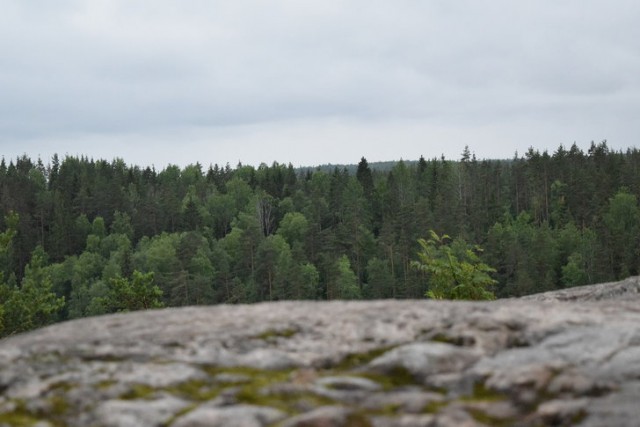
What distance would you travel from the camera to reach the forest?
122 m

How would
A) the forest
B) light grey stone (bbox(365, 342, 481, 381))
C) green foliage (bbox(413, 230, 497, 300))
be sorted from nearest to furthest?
1. light grey stone (bbox(365, 342, 481, 381))
2. green foliage (bbox(413, 230, 497, 300))
3. the forest

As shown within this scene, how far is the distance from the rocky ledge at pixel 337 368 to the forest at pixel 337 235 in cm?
7657

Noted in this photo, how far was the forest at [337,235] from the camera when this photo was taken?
122m

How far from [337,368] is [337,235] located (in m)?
145

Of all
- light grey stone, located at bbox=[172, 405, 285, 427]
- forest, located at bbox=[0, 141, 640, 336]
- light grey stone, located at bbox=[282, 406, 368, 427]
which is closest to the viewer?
light grey stone, located at bbox=[282, 406, 368, 427]

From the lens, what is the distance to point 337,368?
617 cm

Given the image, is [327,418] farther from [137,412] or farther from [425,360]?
[137,412]

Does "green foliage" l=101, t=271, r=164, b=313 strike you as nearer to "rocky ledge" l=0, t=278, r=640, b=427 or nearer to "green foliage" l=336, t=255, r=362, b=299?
"rocky ledge" l=0, t=278, r=640, b=427

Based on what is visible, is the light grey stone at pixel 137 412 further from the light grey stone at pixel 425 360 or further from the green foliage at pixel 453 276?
the green foliage at pixel 453 276

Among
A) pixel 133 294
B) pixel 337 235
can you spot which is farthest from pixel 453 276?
pixel 337 235

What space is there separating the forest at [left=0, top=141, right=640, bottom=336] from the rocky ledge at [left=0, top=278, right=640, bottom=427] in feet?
251

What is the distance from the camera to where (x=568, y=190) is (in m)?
165

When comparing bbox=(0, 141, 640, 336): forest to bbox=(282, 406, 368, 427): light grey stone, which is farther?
bbox=(0, 141, 640, 336): forest

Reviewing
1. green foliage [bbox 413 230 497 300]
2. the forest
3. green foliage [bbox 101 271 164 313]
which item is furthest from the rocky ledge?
the forest
